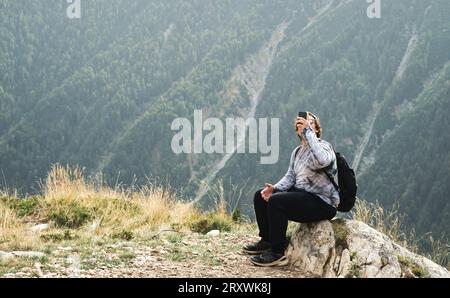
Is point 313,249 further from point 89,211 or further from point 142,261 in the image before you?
point 89,211

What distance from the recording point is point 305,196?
6945 mm

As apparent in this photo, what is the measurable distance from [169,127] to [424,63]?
283 ft

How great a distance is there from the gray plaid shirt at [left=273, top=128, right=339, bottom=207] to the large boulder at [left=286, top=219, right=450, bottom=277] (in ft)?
1.30

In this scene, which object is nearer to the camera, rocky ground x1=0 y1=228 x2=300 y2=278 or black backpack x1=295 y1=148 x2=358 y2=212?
rocky ground x1=0 y1=228 x2=300 y2=278

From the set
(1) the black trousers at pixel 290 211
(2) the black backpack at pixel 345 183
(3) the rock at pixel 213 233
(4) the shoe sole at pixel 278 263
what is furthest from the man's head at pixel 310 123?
(3) the rock at pixel 213 233

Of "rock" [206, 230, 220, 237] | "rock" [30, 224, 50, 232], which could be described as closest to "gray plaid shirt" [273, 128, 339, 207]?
"rock" [206, 230, 220, 237]

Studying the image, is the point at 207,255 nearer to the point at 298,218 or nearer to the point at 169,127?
the point at 298,218

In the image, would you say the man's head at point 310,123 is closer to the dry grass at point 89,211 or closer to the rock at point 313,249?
the rock at point 313,249

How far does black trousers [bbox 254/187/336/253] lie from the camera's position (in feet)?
22.7

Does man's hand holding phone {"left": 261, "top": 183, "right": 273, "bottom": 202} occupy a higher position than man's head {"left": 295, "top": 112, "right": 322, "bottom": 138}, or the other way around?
man's head {"left": 295, "top": 112, "right": 322, "bottom": 138}

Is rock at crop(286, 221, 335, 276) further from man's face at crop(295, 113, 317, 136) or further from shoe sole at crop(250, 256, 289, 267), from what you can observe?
man's face at crop(295, 113, 317, 136)

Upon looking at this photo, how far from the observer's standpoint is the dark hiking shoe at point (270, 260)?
23.1ft

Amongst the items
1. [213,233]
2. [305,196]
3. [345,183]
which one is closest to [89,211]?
[213,233]
